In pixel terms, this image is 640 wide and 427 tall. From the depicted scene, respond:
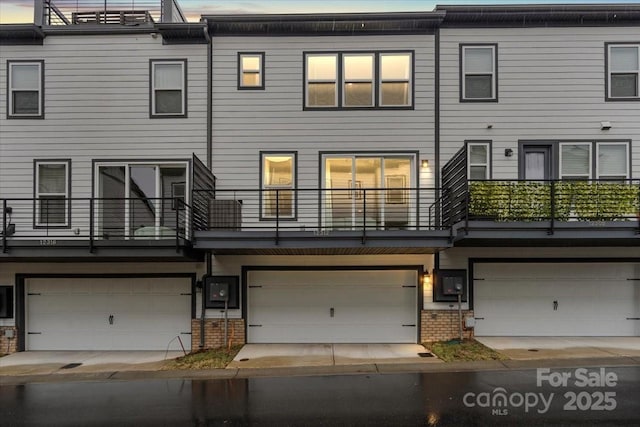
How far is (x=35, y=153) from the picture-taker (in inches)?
418

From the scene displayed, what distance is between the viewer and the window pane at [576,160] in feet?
34.3

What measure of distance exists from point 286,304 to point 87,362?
15.3 feet

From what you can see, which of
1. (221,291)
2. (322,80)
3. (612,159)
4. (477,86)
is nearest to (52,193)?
(221,291)

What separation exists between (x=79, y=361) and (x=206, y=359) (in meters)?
2.99

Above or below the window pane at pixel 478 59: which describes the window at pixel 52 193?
below

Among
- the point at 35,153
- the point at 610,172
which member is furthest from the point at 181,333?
the point at 610,172

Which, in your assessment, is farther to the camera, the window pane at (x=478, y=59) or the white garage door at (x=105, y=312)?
the window pane at (x=478, y=59)

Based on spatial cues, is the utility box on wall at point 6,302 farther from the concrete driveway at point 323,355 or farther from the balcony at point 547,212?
the balcony at point 547,212

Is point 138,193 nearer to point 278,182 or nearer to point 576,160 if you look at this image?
point 278,182

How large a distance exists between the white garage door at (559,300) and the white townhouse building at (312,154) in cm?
4

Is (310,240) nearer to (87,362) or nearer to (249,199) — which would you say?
(249,199)

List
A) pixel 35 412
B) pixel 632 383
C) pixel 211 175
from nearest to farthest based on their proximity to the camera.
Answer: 1. pixel 35 412
2. pixel 632 383
3. pixel 211 175

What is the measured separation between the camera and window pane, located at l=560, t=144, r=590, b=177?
10453 mm

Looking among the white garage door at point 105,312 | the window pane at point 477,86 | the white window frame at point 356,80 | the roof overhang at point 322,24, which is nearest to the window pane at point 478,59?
the window pane at point 477,86
